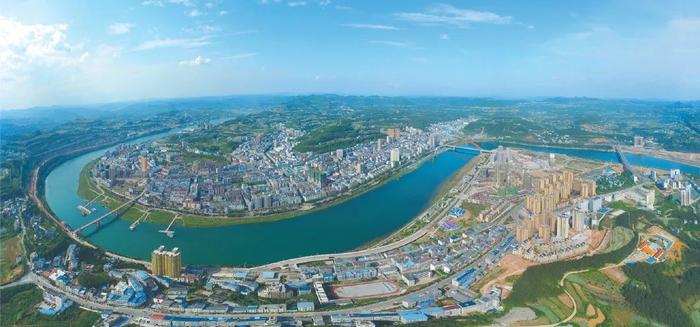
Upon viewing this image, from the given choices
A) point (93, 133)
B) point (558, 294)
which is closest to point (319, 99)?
point (93, 133)

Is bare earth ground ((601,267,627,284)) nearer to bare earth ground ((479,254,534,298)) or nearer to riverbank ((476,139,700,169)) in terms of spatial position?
bare earth ground ((479,254,534,298))

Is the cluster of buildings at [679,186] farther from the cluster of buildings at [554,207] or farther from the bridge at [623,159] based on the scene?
the cluster of buildings at [554,207]

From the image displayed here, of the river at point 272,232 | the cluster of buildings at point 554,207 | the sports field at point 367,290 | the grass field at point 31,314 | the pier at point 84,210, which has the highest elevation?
the cluster of buildings at point 554,207

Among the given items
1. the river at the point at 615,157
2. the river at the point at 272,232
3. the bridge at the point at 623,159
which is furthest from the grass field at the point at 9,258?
the river at the point at 615,157

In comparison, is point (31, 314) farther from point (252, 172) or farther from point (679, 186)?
point (679, 186)

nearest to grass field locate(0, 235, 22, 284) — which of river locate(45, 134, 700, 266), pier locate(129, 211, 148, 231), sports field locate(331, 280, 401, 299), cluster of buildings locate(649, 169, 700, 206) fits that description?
river locate(45, 134, 700, 266)

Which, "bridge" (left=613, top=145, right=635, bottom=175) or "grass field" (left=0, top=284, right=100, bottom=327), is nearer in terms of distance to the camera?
"grass field" (left=0, top=284, right=100, bottom=327)
